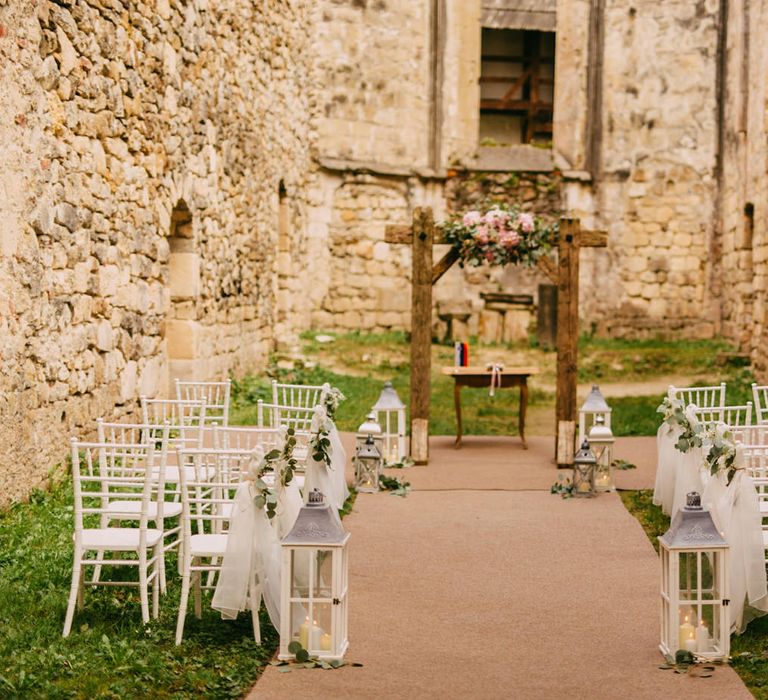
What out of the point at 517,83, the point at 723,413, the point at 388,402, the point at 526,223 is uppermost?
the point at 517,83

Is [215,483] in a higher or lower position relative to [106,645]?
higher

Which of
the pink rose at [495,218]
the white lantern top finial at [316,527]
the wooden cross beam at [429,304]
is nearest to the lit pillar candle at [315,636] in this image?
the white lantern top finial at [316,527]

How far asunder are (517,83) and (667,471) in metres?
18.4

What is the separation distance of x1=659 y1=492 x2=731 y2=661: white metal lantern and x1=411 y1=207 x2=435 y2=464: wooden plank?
5400 millimetres

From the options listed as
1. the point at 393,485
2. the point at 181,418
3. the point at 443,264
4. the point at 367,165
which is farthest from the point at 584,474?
the point at 367,165

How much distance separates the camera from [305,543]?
512cm

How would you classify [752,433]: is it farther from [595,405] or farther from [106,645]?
[106,645]

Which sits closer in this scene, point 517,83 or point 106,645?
point 106,645

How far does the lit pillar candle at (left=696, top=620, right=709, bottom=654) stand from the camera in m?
5.21

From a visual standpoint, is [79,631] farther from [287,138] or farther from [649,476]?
[287,138]

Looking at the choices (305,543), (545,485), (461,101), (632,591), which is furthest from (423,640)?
(461,101)

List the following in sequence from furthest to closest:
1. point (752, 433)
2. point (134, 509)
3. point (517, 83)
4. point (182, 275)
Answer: point (517, 83), point (182, 275), point (752, 433), point (134, 509)

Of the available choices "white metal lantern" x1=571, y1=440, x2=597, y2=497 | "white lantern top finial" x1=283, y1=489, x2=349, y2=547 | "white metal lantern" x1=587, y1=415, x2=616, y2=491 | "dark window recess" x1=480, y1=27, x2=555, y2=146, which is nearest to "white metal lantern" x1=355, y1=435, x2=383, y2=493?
"white metal lantern" x1=571, y1=440, x2=597, y2=497

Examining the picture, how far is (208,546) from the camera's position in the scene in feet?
18.2
